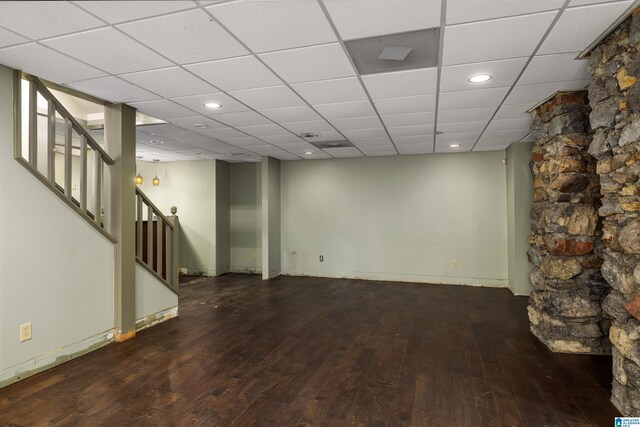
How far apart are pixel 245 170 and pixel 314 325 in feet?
14.4

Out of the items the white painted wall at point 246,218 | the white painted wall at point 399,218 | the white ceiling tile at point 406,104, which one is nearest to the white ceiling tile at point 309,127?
the white ceiling tile at point 406,104

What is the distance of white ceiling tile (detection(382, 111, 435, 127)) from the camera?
3926mm

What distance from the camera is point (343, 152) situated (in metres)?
6.22

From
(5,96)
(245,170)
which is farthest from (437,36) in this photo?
(245,170)

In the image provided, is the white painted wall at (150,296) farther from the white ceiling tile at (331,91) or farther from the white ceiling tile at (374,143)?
the white ceiling tile at (374,143)

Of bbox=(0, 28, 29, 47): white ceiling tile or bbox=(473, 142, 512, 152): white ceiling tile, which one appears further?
bbox=(473, 142, 512, 152): white ceiling tile

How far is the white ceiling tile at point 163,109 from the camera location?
3.51 meters

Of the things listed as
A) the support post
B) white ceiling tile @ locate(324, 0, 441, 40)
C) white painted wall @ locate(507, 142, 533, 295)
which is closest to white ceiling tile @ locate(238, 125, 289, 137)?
the support post

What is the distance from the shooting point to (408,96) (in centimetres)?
330

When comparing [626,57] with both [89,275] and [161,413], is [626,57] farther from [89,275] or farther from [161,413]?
[89,275]

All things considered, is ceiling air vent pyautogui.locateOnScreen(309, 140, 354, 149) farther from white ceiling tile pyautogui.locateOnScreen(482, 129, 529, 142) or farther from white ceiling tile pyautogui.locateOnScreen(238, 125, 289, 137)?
white ceiling tile pyautogui.locateOnScreen(482, 129, 529, 142)

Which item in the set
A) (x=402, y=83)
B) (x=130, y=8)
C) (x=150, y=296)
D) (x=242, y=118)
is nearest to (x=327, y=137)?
(x=242, y=118)

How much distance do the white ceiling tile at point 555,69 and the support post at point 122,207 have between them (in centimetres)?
380

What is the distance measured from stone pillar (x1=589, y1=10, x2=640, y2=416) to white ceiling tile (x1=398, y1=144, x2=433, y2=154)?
3.21 meters
